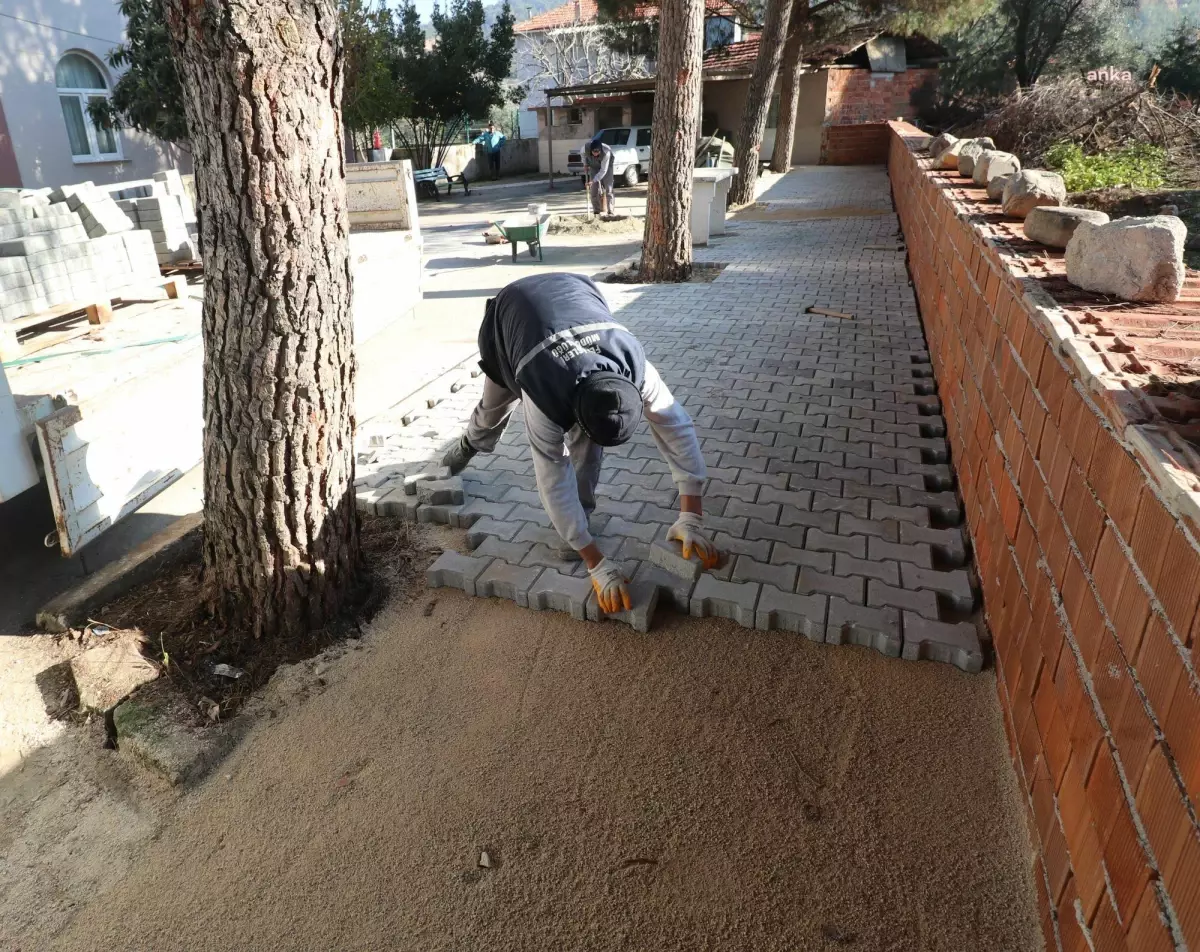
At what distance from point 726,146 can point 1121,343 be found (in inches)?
752

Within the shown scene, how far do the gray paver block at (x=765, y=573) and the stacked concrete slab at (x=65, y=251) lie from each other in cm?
452

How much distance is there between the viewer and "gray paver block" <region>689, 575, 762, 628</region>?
3.04 meters

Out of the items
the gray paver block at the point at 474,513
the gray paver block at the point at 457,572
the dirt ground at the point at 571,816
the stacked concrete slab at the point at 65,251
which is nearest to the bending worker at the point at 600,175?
the stacked concrete slab at the point at 65,251

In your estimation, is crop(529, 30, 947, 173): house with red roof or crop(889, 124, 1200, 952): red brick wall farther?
crop(529, 30, 947, 173): house with red roof

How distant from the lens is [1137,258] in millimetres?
2602

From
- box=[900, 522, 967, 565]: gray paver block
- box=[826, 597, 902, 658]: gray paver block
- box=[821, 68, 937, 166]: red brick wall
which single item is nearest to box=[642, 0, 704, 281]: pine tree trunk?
box=[900, 522, 967, 565]: gray paver block

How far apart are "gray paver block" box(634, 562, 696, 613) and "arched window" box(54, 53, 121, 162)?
54.0ft

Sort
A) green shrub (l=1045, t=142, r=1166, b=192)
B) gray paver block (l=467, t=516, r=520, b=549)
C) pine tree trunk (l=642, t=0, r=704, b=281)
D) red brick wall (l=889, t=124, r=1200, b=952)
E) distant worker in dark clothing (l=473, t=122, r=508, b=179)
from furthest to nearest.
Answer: distant worker in dark clothing (l=473, t=122, r=508, b=179)
pine tree trunk (l=642, t=0, r=704, b=281)
green shrub (l=1045, t=142, r=1166, b=192)
gray paver block (l=467, t=516, r=520, b=549)
red brick wall (l=889, t=124, r=1200, b=952)

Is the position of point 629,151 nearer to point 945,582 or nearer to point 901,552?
point 901,552

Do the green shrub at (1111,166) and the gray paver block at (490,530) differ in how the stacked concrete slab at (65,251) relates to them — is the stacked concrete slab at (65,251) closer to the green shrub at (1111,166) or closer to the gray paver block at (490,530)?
the gray paver block at (490,530)

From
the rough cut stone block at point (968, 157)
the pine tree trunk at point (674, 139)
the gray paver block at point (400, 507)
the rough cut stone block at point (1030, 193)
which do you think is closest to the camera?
the gray paver block at point (400, 507)

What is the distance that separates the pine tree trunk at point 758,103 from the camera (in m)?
15.1

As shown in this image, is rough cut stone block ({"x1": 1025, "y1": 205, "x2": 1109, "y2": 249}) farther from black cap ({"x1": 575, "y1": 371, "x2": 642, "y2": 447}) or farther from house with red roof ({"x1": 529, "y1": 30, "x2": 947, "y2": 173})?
house with red roof ({"x1": 529, "y1": 30, "x2": 947, "y2": 173})

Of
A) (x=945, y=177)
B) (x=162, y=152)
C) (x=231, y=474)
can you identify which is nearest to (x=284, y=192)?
(x=231, y=474)
